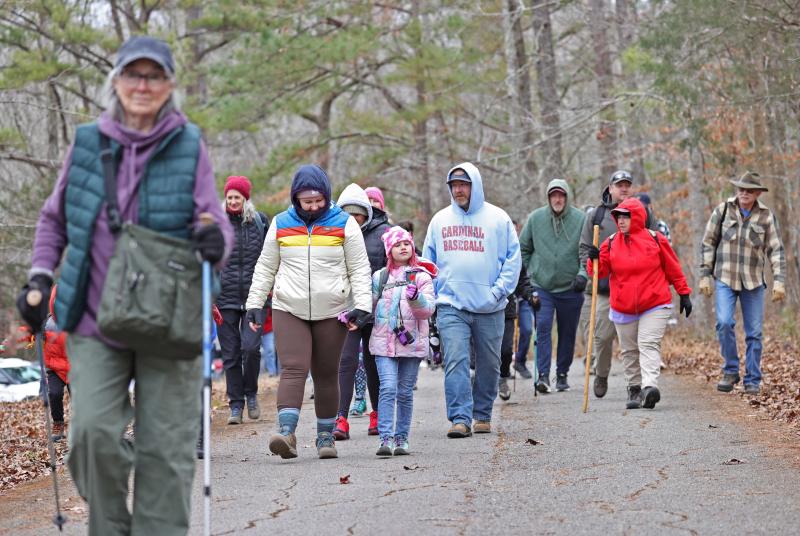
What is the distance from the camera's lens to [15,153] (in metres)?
24.1

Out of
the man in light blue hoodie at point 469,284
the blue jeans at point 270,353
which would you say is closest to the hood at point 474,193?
the man in light blue hoodie at point 469,284

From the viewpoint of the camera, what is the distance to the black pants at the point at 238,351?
1192 centimetres

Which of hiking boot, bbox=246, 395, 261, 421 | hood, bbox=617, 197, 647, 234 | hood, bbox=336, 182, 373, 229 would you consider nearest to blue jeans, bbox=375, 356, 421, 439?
hood, bbox=336, 182, 373, 229

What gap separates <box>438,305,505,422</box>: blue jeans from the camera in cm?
1052

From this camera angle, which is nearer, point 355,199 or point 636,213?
point 355,199

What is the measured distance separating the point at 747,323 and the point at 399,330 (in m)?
4.92

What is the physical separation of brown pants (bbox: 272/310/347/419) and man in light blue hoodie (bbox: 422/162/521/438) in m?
1.50

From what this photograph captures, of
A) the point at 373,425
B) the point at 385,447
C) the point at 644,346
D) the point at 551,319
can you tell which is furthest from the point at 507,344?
the point at 385,447

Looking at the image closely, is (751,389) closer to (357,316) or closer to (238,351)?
(238,351)

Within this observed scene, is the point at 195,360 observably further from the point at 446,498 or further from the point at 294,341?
the point at 294,341

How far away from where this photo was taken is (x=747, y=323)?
13.3 meters

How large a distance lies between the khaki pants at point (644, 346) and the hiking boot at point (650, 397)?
0.08 m

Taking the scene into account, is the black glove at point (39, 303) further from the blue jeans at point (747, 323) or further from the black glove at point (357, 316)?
the blue jeans at point (747, 323)

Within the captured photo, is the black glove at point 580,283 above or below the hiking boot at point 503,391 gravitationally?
above
